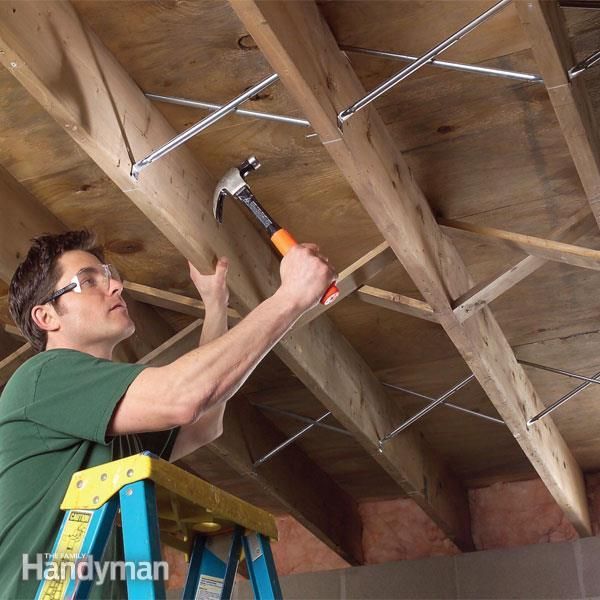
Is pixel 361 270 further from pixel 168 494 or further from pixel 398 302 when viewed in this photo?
pixel 168 494

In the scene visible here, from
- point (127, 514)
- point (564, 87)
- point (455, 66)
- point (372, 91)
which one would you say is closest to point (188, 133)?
point (372, 91)

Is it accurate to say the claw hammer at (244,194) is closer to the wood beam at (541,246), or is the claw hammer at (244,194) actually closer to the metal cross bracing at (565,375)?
the wood beam at (541,246)

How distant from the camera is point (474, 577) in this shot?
17.1ft

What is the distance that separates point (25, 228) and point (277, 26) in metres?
1.42

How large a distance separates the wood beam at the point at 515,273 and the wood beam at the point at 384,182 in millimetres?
47

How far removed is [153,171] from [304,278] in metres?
1.01

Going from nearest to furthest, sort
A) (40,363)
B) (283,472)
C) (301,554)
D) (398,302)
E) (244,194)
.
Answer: (40,363) < (244,194) < (398,302) < (283,472) < (301,554)

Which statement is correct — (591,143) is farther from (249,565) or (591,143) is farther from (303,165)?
(249,565)

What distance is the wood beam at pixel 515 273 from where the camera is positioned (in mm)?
Result: 3207

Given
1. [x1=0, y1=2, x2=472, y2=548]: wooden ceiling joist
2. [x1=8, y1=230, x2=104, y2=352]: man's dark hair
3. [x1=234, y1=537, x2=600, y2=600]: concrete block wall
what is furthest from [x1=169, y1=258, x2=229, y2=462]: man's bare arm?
[x1=234, y1=537, x2=600, y2=600]: concrete block wall

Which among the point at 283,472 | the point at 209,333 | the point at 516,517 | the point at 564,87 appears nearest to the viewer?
the point at 564,87

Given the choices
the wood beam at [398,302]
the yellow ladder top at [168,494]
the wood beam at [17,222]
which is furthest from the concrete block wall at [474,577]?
the yellow ladder top at [168,494]

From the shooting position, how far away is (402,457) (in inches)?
182

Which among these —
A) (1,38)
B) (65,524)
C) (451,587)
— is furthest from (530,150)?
(451,587)
